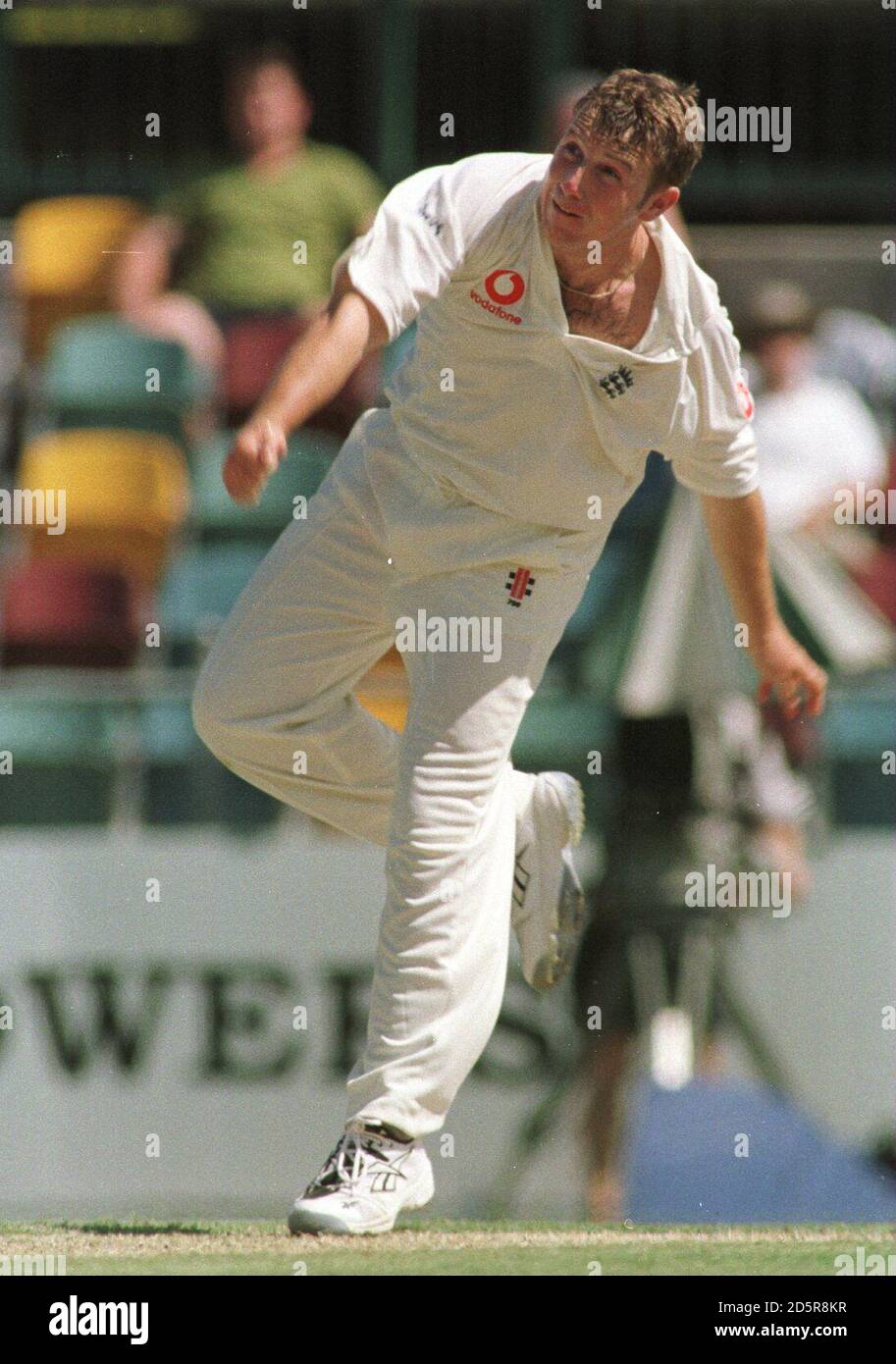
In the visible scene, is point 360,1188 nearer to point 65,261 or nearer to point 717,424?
point 717,424

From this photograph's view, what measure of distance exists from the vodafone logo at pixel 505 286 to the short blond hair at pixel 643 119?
0.25 metres

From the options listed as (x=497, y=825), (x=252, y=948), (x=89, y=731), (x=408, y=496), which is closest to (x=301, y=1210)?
(x=497, y=825)

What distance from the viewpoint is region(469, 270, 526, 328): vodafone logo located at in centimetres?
307

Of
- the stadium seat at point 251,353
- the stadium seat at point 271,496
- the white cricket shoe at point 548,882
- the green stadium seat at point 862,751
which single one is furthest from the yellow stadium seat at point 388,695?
the white cricket shoe at point 548,882

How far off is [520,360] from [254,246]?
4.62 m

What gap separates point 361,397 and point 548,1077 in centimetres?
259

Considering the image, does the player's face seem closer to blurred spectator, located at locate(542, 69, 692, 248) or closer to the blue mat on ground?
the blue mat on ground

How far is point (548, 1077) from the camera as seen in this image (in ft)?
19.7

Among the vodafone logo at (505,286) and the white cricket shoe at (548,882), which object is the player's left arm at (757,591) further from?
the vodafone logo at (505,286)

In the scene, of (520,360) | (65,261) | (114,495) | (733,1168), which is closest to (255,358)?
(114,495)

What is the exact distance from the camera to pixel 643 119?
2.99 metres

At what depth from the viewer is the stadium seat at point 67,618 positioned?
686cm

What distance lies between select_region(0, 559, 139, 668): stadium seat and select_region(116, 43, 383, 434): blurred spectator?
36.7 inches

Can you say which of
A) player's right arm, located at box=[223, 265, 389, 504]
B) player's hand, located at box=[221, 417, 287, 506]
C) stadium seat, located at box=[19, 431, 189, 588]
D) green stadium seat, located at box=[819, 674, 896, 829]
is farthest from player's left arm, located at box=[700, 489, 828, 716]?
stadium seat, located at box=[19, 431, 189, 588]
